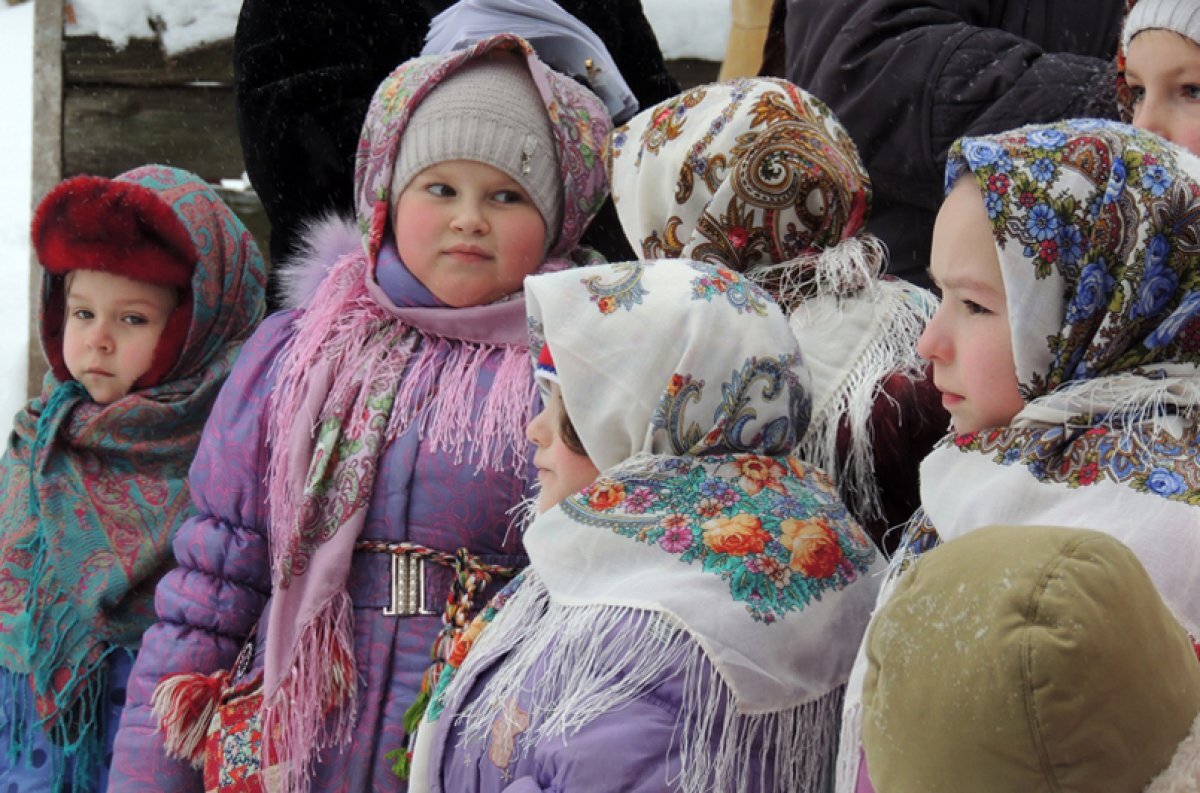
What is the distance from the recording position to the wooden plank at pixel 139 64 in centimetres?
435

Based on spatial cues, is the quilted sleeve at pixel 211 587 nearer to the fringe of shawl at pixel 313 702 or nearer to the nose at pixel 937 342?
the fringe of shawl at pixel 313 702

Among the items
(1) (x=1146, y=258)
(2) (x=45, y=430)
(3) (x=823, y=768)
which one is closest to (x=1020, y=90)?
(1) (x=1146, y=258)

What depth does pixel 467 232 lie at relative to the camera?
112 inches

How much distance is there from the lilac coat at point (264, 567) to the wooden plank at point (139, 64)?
1.65m

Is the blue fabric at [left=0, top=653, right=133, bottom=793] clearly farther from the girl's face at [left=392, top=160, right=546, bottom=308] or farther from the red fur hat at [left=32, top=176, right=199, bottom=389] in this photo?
the girl's face at [left=392, top=160, right=546, bottom=308]

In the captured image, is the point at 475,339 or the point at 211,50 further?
the point at 211,50

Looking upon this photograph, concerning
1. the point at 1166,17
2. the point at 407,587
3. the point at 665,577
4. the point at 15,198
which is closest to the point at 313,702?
the point at 407,587

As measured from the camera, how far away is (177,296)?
3383 mm

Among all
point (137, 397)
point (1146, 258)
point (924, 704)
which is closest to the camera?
point (924, 704)

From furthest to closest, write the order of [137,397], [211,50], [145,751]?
[211,50] → [137,397] → [145,751]

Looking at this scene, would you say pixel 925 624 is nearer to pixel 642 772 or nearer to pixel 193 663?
pixel 642 772

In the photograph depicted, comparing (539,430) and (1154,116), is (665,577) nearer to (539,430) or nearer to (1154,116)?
(539,430)

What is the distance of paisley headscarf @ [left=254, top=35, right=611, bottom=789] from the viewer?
268cm

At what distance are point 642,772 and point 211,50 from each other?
321 centimetres
